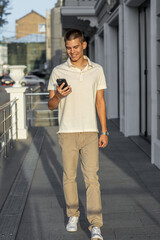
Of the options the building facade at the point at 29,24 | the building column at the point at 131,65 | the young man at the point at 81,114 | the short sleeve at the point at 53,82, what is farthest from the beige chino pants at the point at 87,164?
the building facade at the point at 29,24

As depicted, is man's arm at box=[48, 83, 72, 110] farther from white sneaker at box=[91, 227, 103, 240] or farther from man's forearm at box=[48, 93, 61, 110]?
white sneaker at box=[91, 227, 103, 240]

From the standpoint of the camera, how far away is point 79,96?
4113mm

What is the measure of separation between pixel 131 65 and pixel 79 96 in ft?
21.3

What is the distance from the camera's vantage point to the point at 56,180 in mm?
6473

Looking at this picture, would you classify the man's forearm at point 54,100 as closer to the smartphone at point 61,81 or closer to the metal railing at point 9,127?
the smartphone at point 61,81

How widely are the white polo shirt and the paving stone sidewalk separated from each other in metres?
1.00

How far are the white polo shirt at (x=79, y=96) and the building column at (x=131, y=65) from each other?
20.5 feet

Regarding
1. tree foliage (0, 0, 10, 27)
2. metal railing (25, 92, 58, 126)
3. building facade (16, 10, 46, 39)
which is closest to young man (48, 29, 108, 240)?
metal railing (25, 92, 58, 126)

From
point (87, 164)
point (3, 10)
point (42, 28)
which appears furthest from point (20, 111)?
point (42, 28)

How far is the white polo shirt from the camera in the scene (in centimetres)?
410

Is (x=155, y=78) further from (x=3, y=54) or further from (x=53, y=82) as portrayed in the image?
(x=3, y=54)

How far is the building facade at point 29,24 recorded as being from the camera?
10625 cm

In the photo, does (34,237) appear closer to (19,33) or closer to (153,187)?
(153,187)

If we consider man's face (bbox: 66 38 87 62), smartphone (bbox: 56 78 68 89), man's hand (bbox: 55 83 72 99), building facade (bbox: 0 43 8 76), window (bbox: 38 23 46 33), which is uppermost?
window (bbox: 38 23 46 33)
